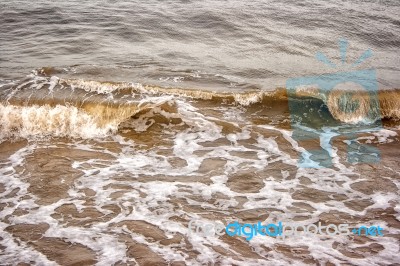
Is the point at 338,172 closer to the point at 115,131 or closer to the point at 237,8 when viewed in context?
the point at 115,131

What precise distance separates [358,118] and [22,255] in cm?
642

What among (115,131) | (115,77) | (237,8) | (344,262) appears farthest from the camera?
(237,8)

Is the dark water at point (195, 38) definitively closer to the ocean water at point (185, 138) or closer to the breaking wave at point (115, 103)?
the ocean water at point (185, 138)

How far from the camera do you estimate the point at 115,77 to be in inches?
336

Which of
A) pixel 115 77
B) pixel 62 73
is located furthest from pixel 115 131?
pixel 62 73

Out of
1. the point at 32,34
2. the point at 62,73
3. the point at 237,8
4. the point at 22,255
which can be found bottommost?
the point at 22,255

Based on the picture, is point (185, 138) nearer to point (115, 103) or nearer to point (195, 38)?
point (115, 103)

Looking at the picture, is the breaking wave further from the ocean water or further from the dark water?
the dark water

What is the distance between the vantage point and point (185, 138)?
21.8 feet

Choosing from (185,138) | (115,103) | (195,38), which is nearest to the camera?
(185,138)

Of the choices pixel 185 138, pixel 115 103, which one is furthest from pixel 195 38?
pixel 185 138

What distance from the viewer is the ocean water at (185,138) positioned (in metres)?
4.16

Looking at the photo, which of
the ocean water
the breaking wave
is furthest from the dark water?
the breaking wave

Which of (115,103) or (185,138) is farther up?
(115,103)
